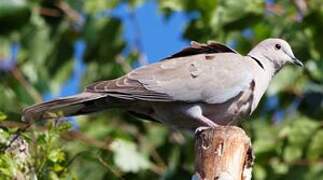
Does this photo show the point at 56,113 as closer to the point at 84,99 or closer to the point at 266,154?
the point at 84,99

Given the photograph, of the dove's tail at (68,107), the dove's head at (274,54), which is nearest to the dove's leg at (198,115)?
the dove's tail at (68,107)


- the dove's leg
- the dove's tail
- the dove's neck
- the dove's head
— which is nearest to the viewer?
the dove's tail

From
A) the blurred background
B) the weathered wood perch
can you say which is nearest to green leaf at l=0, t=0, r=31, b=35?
→ the blurred background

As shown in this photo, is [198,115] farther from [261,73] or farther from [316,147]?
[316,147]

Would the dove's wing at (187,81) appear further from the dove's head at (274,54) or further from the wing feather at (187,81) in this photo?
the dove's head at (274,54)

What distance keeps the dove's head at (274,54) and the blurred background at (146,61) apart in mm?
928

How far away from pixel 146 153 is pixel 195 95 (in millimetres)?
2051

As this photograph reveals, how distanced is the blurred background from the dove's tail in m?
0.89

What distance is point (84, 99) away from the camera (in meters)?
5.22

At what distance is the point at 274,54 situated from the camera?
5848 millimetres

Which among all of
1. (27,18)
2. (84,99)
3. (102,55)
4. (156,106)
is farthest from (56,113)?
(102,55)

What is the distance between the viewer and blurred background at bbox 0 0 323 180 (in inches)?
270

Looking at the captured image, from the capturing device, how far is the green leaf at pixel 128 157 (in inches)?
267

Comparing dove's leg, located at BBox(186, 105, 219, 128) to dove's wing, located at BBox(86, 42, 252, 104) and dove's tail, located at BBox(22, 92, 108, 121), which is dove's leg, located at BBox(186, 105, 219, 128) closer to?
dove's wing, located at BBox(86, 42, 252, 104)
